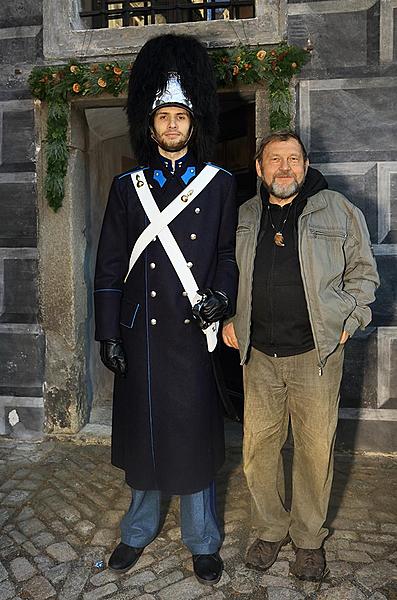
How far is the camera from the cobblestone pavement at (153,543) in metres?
2.63

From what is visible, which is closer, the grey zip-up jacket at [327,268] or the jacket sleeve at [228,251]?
the grey zip-up jacket at [327,268]

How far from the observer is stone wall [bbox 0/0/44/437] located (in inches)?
165

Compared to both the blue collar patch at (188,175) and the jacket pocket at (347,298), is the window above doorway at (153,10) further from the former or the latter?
the jacket pocket at (347,298)

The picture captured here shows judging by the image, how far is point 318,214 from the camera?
2525mm

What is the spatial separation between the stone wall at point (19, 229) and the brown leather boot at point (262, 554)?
210 cm

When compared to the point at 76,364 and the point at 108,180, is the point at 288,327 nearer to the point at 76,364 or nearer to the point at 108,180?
the point at 76,364

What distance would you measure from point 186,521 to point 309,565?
0.56m

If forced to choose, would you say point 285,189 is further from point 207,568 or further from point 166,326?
point 207,568

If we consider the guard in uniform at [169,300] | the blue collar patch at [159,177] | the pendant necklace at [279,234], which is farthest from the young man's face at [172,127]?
the pendant necklace at [279,234]

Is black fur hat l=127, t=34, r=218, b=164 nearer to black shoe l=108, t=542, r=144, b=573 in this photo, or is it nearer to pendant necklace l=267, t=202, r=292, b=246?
pendant necklace l=267, t=202, r=292, b=246

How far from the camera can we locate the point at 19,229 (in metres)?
4.28

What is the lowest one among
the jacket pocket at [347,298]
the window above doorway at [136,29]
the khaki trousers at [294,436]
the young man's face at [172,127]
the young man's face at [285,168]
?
the khaki trousers at [294,436]

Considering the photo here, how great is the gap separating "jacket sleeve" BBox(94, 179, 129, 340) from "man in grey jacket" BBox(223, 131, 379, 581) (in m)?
0.52

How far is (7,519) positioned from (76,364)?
1.31 m
